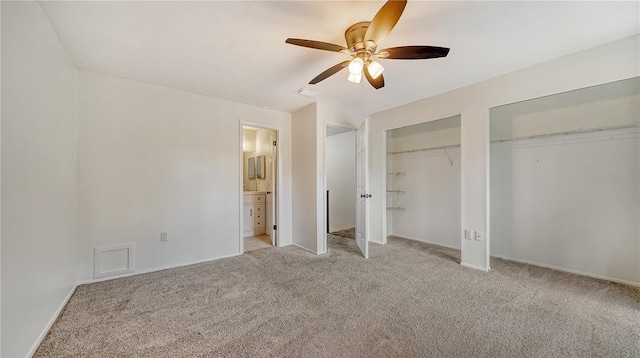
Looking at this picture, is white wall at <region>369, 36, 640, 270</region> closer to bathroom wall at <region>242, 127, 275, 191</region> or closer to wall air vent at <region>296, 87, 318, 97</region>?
wall air vent at <region>296, 87, 318, 97</region>

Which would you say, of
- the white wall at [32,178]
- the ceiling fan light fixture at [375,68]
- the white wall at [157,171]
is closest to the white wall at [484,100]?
the ceiling fan light fixture at [375,68]

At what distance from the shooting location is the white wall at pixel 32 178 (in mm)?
1354

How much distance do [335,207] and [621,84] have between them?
4511mm

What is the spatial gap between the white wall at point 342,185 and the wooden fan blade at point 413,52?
3440 millimetres

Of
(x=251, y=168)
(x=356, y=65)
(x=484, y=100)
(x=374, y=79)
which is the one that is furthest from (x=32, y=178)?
(x=484, y=100)

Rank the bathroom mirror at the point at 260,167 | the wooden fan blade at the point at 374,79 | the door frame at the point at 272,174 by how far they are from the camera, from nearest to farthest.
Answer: the wooden fan blade at the point at 374,79
the door frame at the point at 272,174
the bathroom mirror at the point at 260,167

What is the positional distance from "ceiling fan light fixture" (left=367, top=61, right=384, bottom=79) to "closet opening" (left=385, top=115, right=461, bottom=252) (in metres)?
2.67

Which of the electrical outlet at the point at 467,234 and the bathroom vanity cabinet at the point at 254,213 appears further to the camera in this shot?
the bathroom vanity cabinet at the point at 254,213

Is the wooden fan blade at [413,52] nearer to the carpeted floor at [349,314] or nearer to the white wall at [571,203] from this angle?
the carpeted floor at [349,314]

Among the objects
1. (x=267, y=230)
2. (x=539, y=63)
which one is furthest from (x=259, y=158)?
(x=539, y=63)

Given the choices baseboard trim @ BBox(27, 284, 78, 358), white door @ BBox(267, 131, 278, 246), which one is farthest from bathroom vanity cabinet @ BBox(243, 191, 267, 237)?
baseboard trim @ BBox(27, 284, 78, 358)

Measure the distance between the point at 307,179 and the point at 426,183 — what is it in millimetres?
2214

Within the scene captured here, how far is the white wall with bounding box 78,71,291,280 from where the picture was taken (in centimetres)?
266

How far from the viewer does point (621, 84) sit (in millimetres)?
2615
